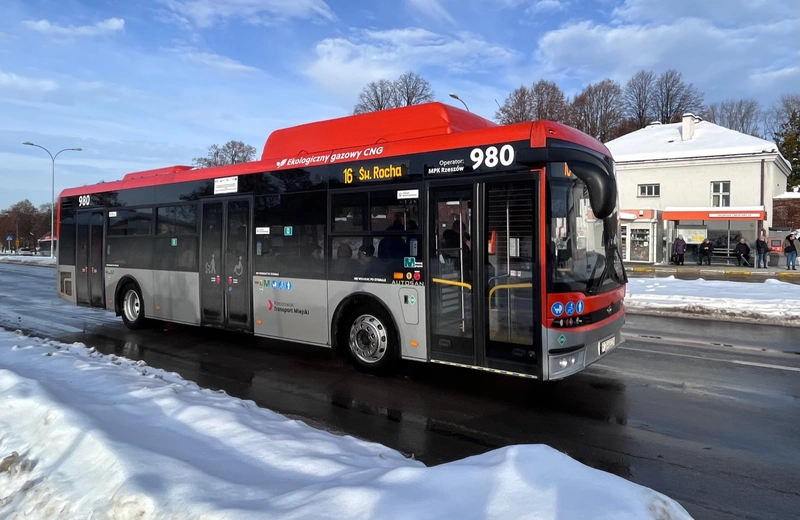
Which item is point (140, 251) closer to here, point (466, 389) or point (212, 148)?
point (466, 389)

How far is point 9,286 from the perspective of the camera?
22625mm

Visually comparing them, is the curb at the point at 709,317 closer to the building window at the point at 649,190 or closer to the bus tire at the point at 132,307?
the bus tire at the point at 132,307

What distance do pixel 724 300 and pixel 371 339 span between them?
1128 centimetres

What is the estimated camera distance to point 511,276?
20.9 feet

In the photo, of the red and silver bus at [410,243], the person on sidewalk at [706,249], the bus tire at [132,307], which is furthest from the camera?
the person on sidewalk at [706,249]

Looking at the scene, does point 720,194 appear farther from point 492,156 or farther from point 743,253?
point 492,156

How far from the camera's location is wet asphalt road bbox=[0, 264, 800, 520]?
4684mm

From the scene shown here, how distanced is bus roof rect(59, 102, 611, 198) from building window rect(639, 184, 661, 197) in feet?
123

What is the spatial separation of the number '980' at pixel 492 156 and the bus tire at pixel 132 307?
8379 mm

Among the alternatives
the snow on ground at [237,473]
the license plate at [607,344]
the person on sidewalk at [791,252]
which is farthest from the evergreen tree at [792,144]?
the snow on ground at [237,473]

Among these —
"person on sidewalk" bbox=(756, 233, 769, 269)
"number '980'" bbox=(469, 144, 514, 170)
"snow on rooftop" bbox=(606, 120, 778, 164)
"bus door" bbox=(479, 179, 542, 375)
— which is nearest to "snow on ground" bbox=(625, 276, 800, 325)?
"bus door" bbox=(479, 179, 542, 375)

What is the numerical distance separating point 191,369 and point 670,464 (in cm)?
665

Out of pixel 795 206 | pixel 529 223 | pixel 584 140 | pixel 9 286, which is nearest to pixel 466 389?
pixel 529 223

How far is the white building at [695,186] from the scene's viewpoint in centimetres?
3376
